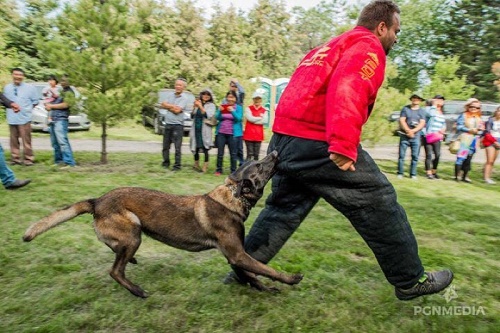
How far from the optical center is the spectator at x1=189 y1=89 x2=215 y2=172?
9.17m

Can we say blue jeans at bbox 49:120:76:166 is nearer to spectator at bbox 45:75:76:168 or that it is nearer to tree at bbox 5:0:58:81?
spectator at bbox 45:75:76:168

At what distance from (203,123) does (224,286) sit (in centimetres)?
622

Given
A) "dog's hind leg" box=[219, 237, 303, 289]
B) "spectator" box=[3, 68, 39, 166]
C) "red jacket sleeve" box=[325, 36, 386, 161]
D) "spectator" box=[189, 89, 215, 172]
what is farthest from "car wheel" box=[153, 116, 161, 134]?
"red jacket sleeve" box=[325, 36, 386, 161]

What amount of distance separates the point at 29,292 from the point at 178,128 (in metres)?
6.43

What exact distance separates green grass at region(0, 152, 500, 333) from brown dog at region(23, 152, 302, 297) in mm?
243

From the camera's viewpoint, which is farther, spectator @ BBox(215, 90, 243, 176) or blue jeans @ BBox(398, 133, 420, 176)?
blue jeans @ BBox(398, 133, 420, 176)

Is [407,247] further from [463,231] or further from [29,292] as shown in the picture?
[463,231]

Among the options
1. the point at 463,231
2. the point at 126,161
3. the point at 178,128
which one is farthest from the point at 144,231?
the point at 126,161

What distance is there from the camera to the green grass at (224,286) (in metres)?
2.84

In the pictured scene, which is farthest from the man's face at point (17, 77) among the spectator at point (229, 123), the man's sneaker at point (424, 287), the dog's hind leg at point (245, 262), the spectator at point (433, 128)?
the spectator at point (433, 128)

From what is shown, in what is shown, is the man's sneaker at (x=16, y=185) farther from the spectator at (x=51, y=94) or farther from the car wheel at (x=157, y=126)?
the car wheel at (x=157, y=126)

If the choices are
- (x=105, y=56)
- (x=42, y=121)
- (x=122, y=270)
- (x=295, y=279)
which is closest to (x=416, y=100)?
(x=105, y=56)

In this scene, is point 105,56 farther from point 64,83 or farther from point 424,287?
point 424,287

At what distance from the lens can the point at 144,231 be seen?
3.32 meters
